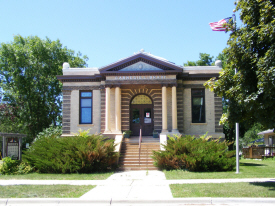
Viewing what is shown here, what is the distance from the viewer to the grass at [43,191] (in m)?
10.0

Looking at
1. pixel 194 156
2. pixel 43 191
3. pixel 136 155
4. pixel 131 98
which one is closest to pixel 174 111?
pixel 131 98

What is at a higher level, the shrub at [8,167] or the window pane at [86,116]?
the window pane at [86,116]

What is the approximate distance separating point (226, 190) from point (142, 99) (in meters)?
14.9

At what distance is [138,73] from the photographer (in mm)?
23062

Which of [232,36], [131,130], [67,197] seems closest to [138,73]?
[131,130]

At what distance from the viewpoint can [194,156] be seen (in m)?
16.1

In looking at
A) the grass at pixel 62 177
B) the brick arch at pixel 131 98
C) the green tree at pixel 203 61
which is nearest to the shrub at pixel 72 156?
the grass at pixel 62 177

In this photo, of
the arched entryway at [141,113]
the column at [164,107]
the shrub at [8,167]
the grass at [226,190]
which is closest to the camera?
the grass at [226,190]

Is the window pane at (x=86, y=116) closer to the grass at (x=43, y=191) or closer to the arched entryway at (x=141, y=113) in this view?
the arched entryway at (x=141, y=113)

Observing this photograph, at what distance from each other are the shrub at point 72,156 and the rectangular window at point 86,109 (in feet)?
24.4

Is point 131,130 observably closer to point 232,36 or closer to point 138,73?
point 138,73

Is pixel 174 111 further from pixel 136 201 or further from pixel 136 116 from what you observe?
pixel 136 201

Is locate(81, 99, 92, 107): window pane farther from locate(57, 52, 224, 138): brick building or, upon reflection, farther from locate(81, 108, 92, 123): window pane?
locate(81, 108, 92, 123): window pane

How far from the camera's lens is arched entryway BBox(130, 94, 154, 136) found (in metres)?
24.5
